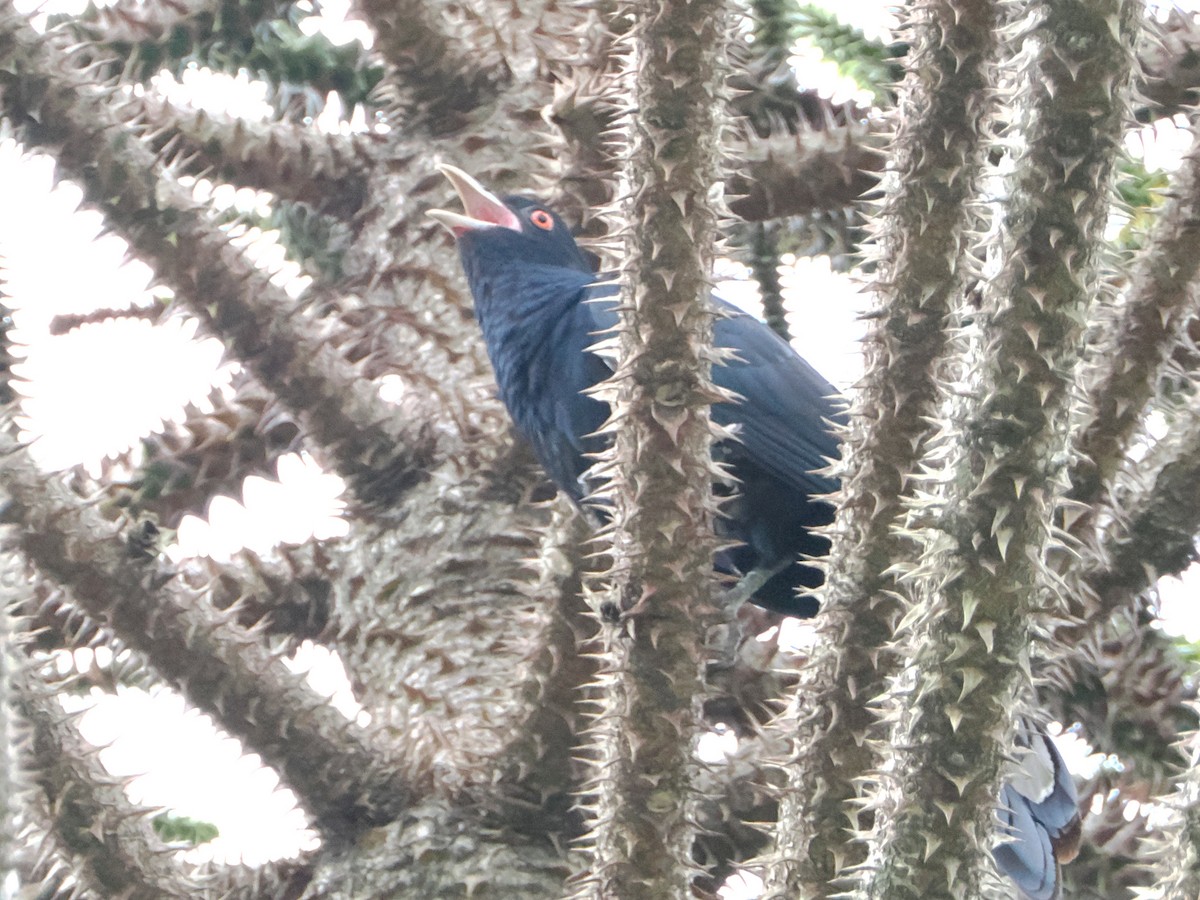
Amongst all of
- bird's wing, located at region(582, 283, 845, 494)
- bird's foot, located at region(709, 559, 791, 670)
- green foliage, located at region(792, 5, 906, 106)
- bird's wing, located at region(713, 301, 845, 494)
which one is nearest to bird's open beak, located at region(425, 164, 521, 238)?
bird's wing, located at region(582, 283, 845, 494)

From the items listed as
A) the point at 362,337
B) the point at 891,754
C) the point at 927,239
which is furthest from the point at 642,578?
the point at 362,337

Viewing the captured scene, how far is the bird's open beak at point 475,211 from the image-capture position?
3840mm


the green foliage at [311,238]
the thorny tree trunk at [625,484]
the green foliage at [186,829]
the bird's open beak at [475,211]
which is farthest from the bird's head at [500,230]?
the green foliage at [186,829]

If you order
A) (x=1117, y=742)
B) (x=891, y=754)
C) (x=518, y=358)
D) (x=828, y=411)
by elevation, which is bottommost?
(x=1117, y=742)

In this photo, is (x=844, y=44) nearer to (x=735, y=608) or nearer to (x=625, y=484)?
(x=735, y=608)

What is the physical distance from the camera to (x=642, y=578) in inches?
77.3

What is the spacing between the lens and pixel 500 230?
392 centimetres

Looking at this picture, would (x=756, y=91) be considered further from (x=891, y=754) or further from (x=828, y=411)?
(x=891, y=754)

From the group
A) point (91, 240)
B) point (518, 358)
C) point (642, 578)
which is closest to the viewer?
point (642, 578)

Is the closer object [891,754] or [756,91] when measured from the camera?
[891,754]

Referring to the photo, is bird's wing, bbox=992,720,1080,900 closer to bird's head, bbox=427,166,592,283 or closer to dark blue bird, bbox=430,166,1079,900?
dark blue bird, bbox=430,166,1079,900

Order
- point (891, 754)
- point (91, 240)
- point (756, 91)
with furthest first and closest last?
point (756, 91)
point (91, 240)
point (891, 754)

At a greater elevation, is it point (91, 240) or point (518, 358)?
point (91, 240)

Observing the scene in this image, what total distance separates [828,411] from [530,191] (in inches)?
40.7
